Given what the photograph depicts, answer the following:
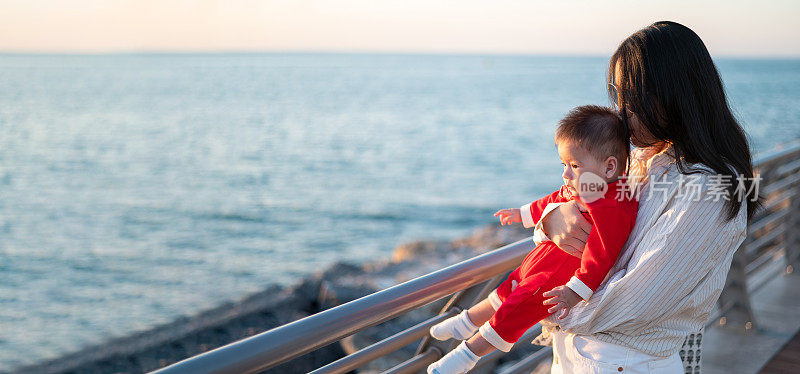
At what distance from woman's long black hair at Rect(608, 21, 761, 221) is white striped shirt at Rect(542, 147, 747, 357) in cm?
4

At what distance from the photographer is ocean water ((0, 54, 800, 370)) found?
15961 mm

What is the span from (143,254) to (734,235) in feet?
64.2

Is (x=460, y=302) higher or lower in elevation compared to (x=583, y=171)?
lower

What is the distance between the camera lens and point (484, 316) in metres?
1.80

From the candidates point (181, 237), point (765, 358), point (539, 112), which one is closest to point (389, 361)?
point (765, 358)

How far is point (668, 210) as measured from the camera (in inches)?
55.6

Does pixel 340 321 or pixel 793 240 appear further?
pixel 793 240

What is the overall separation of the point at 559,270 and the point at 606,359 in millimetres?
232

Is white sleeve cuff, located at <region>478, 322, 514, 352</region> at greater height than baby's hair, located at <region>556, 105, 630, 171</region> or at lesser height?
lesser

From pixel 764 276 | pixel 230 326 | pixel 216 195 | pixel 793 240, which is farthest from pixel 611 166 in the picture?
pixel 216 195

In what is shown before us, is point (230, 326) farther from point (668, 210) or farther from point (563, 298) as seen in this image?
point (668, 210)

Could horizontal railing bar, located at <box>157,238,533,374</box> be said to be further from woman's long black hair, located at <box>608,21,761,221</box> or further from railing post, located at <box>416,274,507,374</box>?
woman's long black hair, located at <box>608,21,761,221</box>

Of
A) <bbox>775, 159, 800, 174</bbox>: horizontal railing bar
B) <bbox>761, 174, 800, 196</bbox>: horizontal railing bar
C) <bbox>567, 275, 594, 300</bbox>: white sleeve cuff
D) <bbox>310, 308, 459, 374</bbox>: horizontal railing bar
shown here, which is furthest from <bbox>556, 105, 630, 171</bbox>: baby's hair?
<bbox>775, 159, 800, 174</bbox>: horizontal railing bar

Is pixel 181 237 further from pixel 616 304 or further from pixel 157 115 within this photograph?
pixel 157 115
